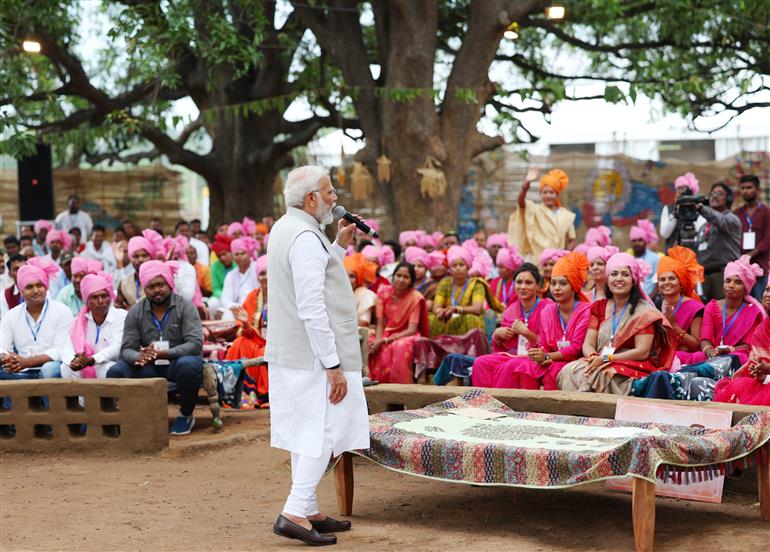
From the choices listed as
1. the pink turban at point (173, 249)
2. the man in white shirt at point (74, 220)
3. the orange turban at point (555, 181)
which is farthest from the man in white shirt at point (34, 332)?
the man in white shirt at point (74, 220)

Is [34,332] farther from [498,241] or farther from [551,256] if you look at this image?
[498,241]

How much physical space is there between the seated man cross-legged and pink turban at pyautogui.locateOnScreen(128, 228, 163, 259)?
156cm

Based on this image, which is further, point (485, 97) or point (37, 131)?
point (37, 131)

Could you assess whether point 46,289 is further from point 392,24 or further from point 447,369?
point 392,24

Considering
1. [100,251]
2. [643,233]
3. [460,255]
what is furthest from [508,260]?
[100,251]

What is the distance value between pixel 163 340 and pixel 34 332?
41.5 inches

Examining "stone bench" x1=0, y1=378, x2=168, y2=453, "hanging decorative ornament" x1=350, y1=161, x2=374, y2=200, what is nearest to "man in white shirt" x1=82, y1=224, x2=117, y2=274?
"hanging decorative ornament" x1=350, y1=161, x2=374, y2=200

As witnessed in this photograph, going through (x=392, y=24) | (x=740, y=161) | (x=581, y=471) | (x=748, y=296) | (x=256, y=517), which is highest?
(x=392, y=24)

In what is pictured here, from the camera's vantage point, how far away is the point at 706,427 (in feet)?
19.3

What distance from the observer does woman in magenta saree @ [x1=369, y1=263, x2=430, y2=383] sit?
9.20 metres

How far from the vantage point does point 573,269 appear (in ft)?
25.7

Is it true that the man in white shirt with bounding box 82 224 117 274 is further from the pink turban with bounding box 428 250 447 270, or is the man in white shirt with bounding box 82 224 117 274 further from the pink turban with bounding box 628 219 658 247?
the pink turban with bounding box 628 219 658 247

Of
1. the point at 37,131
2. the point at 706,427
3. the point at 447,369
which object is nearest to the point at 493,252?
the point at 447,369

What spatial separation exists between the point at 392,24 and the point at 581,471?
992 cm
